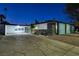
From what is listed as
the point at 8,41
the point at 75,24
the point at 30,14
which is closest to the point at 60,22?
the point at 75,24

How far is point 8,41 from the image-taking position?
311 cm

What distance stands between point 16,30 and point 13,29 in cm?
4

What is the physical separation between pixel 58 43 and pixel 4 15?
0.74 meters

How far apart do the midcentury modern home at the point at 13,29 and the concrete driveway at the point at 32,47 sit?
0.07 meters

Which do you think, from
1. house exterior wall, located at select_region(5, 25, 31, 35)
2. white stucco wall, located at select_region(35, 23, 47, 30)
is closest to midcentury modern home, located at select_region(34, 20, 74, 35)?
white stucco wall, located at select_region(35, 23, 47, 30)

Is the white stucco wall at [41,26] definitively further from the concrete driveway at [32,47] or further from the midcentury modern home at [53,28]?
the concrete driveway at [32,47]

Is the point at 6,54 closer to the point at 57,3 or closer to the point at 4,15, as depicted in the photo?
the point at 4,15

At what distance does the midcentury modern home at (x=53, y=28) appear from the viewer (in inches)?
123

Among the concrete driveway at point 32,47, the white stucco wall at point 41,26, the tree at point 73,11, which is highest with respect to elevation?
the tree at point 73,11

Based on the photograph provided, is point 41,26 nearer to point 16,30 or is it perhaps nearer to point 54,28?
point 54,28

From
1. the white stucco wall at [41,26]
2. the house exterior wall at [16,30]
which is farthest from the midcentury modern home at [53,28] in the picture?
the house exterior wall at [16,30]

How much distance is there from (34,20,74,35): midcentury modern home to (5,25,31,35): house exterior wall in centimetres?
11

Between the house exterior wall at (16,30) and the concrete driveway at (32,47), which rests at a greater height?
the house exterior wall at (16,30)

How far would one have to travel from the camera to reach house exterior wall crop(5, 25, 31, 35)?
10.3ft
